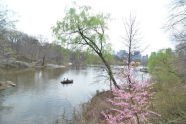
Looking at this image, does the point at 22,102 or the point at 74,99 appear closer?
the point at 22,102

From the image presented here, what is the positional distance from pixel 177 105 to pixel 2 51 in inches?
766

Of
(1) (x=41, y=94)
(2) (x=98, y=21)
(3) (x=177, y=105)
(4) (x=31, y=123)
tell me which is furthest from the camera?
(1) (x=41, y=94)

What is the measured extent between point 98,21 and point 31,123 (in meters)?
8.13

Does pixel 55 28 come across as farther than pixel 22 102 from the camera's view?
No

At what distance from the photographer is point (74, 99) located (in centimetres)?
1881

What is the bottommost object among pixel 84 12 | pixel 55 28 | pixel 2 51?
pixel 2 51

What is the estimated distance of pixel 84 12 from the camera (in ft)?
44.1

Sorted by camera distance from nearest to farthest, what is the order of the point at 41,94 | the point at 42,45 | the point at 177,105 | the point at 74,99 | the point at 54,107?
the point at 177,105 → the point at 54,107 → the point at 74,99 → the point at 41,94 → the point at 42,45

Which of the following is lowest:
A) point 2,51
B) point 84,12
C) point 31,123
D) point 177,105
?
point 31,123

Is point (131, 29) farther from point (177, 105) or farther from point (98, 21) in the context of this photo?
point (177, 105)

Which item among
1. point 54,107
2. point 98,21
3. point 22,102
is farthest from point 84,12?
point 22,102

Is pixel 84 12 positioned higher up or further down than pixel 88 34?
higher up

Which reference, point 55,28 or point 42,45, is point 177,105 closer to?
point 55,28

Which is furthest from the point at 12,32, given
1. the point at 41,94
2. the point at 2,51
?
the point at 41,94
